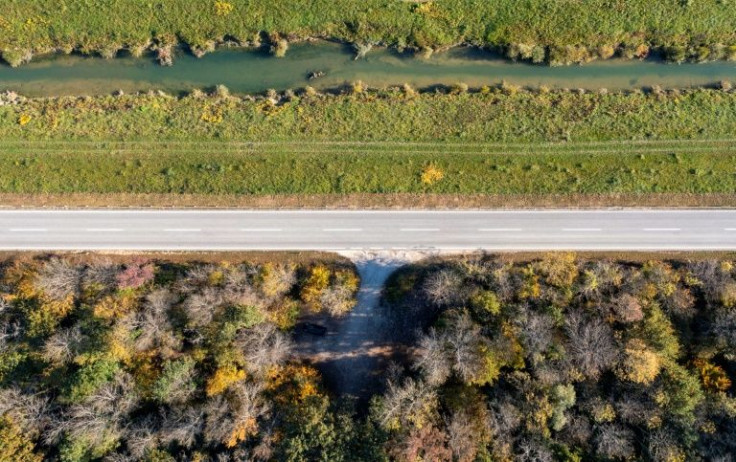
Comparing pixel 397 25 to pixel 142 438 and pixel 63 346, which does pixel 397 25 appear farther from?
pixel 142 438

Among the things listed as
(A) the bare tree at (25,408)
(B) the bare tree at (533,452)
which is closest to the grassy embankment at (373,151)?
(A) the bare tree at (25,408)

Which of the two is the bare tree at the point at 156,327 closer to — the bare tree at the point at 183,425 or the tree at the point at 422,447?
the bare tree at the point at 183,425

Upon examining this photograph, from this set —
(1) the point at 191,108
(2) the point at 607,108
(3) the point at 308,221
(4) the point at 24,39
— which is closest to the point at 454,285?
(3) the point at 308,221

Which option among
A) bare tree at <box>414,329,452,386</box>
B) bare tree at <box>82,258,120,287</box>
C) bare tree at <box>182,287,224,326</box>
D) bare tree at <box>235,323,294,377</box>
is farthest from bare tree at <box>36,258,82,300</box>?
bare tree at <box>414,329,452,386</box>

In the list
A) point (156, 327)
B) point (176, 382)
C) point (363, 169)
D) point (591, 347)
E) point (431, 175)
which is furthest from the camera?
point (363, 169)

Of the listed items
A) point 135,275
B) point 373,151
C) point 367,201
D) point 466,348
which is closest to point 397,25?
point 373,151

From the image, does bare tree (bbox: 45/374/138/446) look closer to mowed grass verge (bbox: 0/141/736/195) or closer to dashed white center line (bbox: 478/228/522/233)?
mowed grass verge (bbox: 0/141/736/195)
